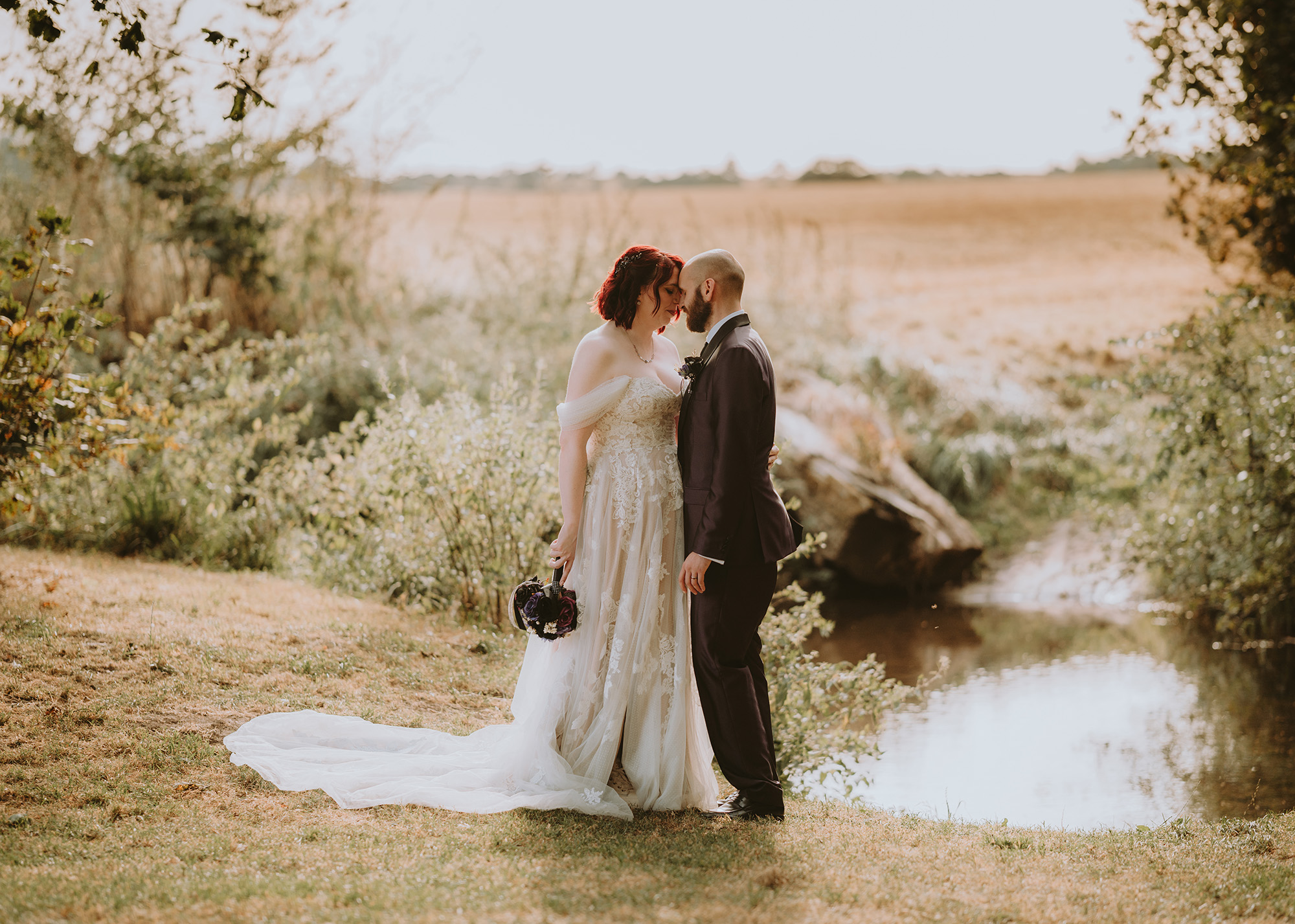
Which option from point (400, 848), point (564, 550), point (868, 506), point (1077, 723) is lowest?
point (1077, 723)

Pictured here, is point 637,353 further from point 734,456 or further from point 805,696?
point 805,696

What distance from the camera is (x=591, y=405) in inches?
165

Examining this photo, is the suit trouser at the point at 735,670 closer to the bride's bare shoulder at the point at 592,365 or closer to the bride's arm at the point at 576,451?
the bride's arm at the point at 576,451

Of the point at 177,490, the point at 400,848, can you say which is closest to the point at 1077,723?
the point at 400,848

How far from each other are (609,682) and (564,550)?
22.1 inches

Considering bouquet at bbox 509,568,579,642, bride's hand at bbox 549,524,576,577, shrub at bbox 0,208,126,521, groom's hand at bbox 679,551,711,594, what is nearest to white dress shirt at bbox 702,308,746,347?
groom's hand at bbox 679,551,711,594

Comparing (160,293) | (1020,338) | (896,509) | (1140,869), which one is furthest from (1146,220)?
(1140,869)

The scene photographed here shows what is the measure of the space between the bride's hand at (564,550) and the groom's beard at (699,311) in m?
0.96

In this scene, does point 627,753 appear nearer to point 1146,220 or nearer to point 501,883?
point 501,883

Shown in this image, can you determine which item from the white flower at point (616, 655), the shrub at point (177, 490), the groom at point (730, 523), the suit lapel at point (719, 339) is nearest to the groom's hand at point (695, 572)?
the groom at point (730, 523)

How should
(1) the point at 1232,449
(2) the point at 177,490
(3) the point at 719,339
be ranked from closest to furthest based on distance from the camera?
(3) the point at 719,339 → (1) the point at 1232,449 → (2) the point at 177,490

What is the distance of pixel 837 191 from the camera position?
49.2 meters

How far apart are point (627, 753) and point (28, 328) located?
13.1 feet

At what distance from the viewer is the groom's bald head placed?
4.14m
